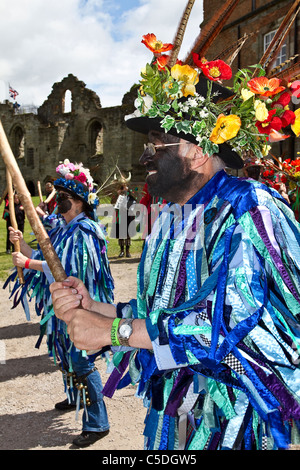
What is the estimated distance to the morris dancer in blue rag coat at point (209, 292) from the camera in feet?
4.92

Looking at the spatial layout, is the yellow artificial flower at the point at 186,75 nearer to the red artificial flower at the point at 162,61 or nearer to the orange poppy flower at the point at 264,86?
the red artificial flower at the point at 162,61

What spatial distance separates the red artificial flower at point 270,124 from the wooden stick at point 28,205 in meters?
1.03

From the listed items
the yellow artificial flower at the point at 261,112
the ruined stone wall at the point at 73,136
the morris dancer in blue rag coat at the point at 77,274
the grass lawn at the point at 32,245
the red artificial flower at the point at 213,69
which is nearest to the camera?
→ the yellow artificial flower at the point at 261,112

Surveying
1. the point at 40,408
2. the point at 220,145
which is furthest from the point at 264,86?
the point at 40,408

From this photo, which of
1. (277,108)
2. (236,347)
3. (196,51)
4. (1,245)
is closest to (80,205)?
(196,51)

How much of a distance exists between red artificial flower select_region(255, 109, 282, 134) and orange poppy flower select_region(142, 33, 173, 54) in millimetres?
561

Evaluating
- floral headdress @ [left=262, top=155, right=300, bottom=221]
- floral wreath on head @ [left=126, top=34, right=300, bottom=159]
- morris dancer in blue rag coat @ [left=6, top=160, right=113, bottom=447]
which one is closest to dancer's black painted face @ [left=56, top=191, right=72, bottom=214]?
morris dancer in blue rag coat @ [left=6, top=160, right=113, bottom=447]

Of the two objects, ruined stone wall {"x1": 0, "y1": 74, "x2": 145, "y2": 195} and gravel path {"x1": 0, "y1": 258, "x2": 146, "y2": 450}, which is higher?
ruined stone wall {"x1": 0, "y1": 74, "x2": 145, "y2": 195}

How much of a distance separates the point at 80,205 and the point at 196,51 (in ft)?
7.69

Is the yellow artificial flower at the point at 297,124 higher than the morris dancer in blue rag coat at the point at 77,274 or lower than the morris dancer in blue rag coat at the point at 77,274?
higher

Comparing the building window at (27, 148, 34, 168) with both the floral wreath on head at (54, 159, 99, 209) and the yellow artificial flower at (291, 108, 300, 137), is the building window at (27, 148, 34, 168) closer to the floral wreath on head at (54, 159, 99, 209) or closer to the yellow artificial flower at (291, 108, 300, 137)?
the floral wreath on head at (54, 159, 99, 209)

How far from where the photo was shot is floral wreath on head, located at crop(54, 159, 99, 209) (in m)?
4.05

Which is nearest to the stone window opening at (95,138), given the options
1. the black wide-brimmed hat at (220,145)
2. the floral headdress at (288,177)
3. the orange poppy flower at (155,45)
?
the floral headdress at (288,177)

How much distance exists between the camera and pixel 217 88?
1928mm
